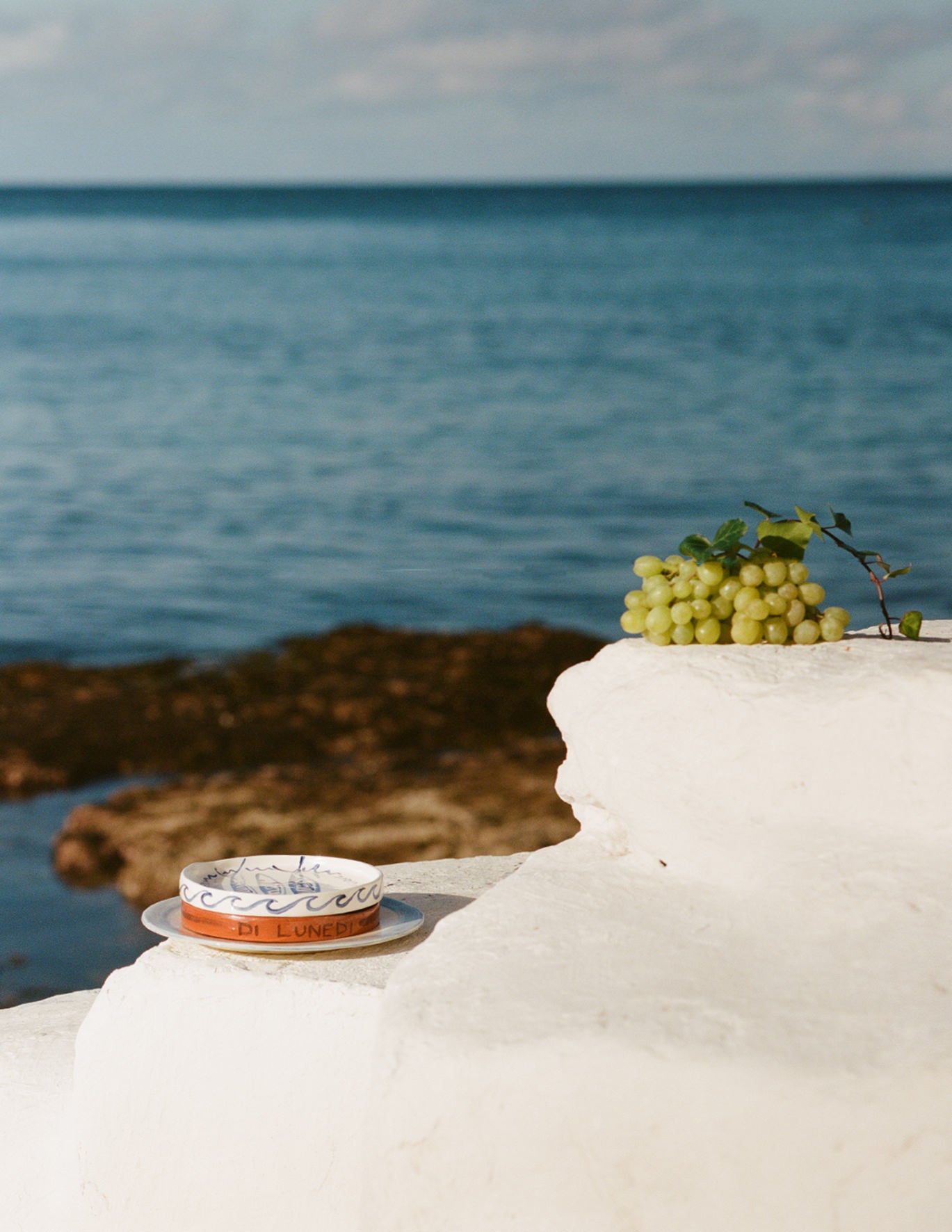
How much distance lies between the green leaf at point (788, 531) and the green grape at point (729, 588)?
0.10 meters

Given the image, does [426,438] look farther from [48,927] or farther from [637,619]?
[637,619]

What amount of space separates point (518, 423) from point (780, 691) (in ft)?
59.5

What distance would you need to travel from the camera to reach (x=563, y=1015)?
5.14 feet

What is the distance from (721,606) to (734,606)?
0.02 meters

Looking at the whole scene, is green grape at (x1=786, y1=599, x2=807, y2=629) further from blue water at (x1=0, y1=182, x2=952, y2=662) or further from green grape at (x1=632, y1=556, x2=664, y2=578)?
blue water at (x1=0, y1=182, x2=952, y2=662)

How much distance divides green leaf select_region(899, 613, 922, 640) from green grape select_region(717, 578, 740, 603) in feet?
0.91

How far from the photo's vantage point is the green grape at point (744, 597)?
1.91 metres

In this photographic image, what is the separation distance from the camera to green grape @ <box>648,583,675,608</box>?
1.93 metres

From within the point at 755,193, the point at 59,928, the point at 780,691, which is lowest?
the point at 59,928

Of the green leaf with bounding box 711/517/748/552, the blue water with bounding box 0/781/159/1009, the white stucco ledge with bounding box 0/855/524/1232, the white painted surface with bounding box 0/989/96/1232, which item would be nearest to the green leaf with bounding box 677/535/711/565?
the green leaf with bounding box 711/517/748/552

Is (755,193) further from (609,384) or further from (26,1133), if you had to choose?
(26,1133)

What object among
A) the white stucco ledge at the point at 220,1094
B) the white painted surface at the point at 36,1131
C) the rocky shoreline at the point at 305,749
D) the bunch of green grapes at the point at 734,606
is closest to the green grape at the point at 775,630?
the bunch of green grapes at the point at 734,606

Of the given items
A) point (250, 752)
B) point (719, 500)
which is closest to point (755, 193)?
point (719, 500)

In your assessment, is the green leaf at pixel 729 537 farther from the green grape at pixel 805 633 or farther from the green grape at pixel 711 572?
the green grape at pixel 805 633
